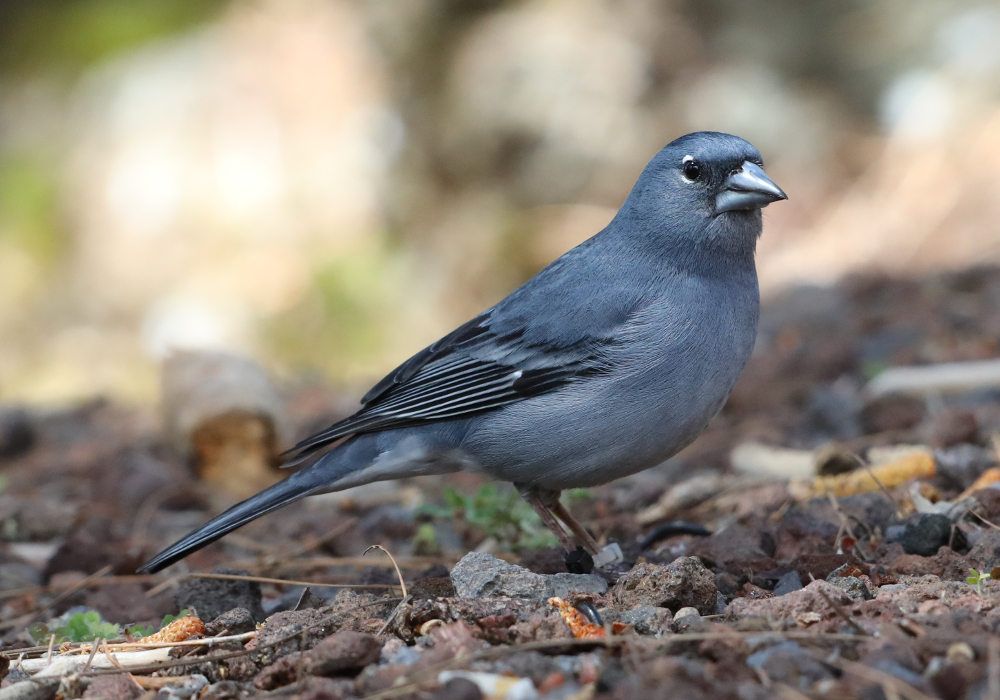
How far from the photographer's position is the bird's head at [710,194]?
12.0 ft

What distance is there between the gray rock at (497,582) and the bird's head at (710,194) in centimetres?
138

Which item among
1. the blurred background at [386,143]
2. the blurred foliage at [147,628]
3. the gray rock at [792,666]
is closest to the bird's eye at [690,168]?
the gray rock at [792,666]

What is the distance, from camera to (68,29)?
12641 millimetres

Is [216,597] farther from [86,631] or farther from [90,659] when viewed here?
[90,659]

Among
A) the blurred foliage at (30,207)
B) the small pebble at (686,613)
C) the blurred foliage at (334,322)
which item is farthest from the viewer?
the blurred foliage at (30,207)

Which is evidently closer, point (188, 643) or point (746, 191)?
point (188, 643)

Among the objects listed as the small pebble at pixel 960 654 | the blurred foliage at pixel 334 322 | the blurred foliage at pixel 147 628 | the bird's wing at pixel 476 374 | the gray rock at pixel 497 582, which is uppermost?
the blurred foliage at pixel 334 322

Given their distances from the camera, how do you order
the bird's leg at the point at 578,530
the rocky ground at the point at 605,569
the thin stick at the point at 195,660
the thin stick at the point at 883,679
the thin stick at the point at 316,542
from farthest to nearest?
the thin stick at the point at 316,542
the bird's leg at the point at 578,530
the thin stick at the point at 195,660
the rocky ground at the point at 605,569
the thin stick at the point at 883,679

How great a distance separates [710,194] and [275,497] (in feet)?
6.07

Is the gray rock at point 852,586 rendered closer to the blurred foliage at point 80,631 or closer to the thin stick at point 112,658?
the thin stick at point 112,658

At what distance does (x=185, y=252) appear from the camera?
1142cm

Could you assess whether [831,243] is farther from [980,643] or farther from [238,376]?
[980,643]

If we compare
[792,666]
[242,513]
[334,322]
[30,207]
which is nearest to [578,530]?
[242,513]

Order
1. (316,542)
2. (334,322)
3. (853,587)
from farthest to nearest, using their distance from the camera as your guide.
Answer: (334,322)
(316,542)
(853,587)
